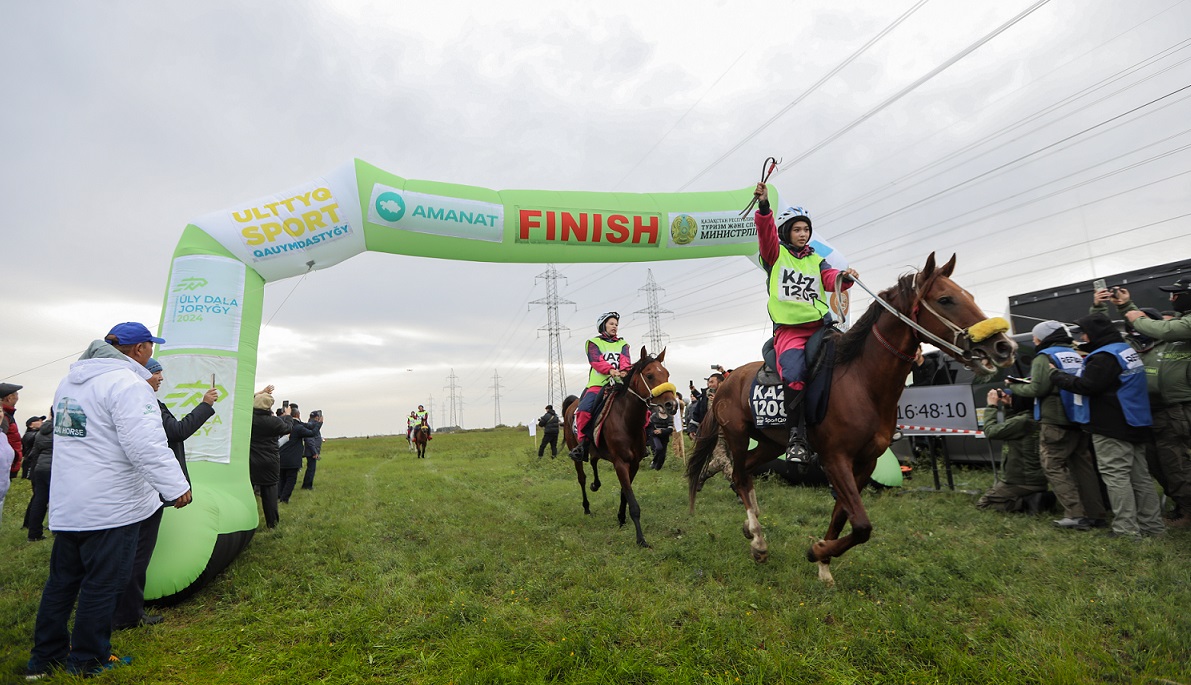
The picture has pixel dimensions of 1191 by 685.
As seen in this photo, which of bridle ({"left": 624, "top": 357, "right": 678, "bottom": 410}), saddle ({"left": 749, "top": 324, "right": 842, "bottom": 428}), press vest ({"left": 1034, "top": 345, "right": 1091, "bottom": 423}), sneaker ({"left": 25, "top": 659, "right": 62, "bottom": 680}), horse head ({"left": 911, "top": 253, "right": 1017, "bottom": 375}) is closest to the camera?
sneaker ({"left": 25, "top": 659, "right": 62, "bottom": 680})

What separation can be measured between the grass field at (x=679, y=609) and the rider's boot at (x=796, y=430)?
3.53 ft

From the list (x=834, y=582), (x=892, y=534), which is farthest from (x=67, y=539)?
(x=892, y=534)

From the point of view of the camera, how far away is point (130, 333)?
412 centimetres

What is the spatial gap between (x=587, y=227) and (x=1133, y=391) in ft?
22.5

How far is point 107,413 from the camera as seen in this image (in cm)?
369

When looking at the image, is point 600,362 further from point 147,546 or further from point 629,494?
point 147,546

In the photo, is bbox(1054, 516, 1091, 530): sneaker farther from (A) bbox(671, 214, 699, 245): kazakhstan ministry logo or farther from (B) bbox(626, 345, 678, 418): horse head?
(A) bbox(671, 214, 699, 245): kazakhstan ministry logo

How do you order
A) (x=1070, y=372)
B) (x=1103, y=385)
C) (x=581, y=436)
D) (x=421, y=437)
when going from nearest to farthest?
(x=1103, y=385), (x=1070, y=372), (x=581, y=436), (x=421, y=437)

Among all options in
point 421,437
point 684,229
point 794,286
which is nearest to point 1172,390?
point 794,286

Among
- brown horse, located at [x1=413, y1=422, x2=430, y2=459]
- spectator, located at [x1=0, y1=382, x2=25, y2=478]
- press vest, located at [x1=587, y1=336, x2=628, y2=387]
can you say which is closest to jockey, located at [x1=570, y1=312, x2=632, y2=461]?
press vest, located at [x1=587, y1=336, x2=628, y2=387]

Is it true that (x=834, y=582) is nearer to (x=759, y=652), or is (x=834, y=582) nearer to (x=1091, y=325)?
(x=759, y=652)

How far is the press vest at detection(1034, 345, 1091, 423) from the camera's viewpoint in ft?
19.7

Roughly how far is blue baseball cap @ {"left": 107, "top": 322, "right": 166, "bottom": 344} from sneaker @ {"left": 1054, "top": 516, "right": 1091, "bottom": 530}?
9.24 meters

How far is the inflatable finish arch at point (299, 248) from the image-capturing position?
5.83 meters
